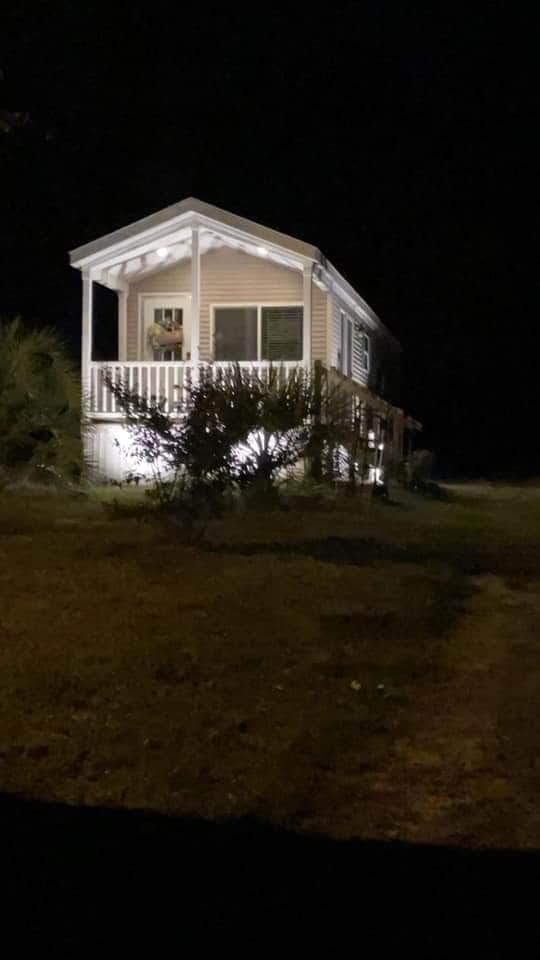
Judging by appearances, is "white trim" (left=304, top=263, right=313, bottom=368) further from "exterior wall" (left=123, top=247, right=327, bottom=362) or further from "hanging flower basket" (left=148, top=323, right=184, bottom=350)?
"hanging flower basket" (left=148, top=323, right=184, bottom=350)

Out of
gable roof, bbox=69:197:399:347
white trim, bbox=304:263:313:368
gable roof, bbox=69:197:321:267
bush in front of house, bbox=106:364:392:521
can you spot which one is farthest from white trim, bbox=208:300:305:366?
bush in front of house, bbox=106:364:392:521

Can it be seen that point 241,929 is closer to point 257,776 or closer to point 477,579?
point 257,776

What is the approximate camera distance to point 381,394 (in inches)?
1191

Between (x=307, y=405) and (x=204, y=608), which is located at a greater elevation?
(x=307, y=405)

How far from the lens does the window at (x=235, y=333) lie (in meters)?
21.9

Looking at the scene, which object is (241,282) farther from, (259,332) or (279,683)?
(279,683)

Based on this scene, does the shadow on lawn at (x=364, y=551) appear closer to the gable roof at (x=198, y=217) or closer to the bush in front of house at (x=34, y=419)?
the bush in front of house at (x=34, y=419)

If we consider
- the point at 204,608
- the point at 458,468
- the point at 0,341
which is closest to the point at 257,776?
the point at 204,608

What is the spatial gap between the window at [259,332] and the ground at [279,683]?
412 inches

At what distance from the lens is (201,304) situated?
70.7 feet

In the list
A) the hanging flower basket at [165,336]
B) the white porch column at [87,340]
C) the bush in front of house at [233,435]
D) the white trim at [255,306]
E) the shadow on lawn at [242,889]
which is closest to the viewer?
the shadow on lawn at [242,889]

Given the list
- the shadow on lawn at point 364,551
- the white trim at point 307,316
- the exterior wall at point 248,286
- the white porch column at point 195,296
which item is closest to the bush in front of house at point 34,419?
the white porch column at point 195,296

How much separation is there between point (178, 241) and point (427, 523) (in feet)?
26.8

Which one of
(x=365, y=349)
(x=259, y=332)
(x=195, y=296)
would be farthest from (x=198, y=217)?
(x=365, y=349)
